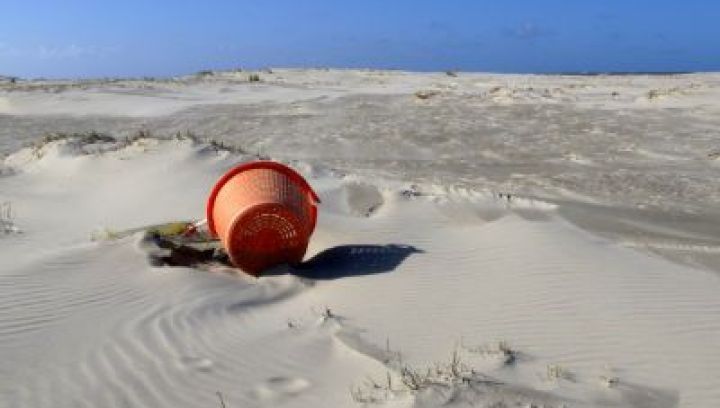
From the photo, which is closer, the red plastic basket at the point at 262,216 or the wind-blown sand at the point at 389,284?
the wind-blown sand at the point at 389,284

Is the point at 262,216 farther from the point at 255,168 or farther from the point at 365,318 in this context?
the point at 365,318

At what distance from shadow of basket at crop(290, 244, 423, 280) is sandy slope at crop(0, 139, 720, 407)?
26 mm

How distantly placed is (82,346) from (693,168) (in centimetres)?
956

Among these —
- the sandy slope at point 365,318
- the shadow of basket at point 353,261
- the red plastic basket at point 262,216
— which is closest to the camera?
the sandy slope at point 365,318

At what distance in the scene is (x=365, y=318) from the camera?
5.89m

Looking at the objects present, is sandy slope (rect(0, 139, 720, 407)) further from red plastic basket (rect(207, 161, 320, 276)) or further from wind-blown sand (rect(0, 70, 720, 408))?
red plastic basket (rect(207, 161, 320, 276))

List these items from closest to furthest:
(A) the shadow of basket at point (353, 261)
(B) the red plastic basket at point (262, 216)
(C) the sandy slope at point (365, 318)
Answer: (C) the sandy slope at point (365, 318)
(B) the red plastic basket at point (262, 216)
(A) the shadow of basket at point (353, 261)

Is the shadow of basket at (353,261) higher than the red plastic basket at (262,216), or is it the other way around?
the red plastic basket at (262,216)

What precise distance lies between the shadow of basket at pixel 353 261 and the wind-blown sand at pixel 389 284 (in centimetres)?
3

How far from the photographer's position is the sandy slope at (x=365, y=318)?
4.68 metres

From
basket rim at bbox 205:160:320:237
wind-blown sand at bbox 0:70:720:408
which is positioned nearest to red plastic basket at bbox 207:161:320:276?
basket rim at bbox 205:160:320:237

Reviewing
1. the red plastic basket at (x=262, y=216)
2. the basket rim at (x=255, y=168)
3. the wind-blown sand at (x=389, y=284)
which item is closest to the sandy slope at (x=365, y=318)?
the wind-blown sand at (x=389, y=284)

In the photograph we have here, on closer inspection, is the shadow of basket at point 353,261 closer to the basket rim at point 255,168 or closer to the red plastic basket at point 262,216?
the red plastic basket at point 262,216

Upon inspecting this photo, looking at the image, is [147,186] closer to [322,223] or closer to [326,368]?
[322,223]
